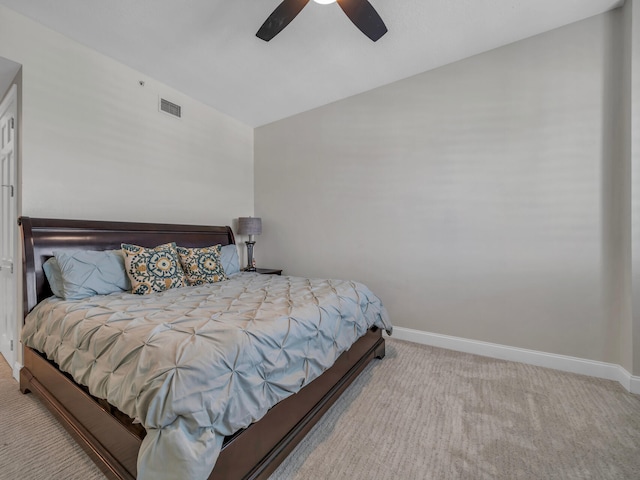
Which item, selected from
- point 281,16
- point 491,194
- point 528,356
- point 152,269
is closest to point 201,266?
point 152,269

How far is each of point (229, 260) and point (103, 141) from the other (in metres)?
1.62

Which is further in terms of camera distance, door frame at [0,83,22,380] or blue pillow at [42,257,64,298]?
door frame at [0,83,22,380]

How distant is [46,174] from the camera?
2.23 meters

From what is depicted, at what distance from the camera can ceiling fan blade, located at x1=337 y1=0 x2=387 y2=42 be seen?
1.71m

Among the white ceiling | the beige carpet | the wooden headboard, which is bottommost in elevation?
the beige carpet

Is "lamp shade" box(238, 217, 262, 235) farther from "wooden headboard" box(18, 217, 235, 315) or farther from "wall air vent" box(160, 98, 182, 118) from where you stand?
"wall air vent" box(160, 98, 182, 118)

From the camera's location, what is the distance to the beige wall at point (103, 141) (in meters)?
2.17

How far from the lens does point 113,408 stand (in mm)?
1244

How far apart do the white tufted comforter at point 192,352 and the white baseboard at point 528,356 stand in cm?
115

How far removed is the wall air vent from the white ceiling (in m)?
0.20

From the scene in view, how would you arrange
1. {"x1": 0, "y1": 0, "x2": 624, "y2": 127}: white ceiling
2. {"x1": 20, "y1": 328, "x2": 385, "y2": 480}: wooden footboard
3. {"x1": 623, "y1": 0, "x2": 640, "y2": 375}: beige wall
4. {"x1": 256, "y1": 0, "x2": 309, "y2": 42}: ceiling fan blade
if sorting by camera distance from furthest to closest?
{"x1": 0, "y1": 0, "x2": 624, "y2": 127}: white ceiling → {"x1": 623, "y1": 0, "x2": 640, "y2": 375}: beige wall → {"x1": 256, "y1": 0, "x2": 309, "y2": 42}: ceiling fan blade → {"x1": 20, "y1": 328, "x2": 385, "y2": 480}: wooden footboard

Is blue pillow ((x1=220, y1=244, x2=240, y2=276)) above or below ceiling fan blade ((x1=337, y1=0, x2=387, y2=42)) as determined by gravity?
below

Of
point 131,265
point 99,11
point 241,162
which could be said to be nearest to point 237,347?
point 131,265

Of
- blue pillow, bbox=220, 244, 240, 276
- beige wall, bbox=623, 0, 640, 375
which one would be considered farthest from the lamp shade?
beige wall, bbox=623, 0, 640, 375
